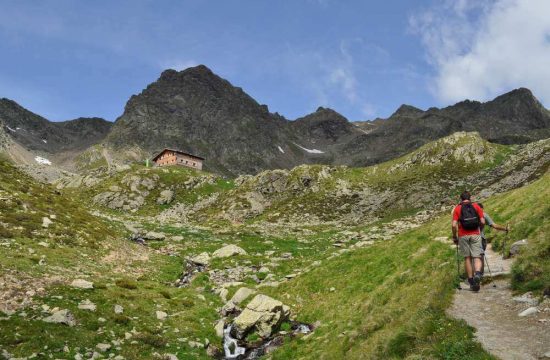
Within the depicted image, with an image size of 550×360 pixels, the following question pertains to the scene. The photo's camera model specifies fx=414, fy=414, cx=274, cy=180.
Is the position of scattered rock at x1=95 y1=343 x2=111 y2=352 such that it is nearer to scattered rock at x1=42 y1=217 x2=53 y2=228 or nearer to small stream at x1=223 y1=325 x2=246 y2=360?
small stream at x1=223 y1=325 x2=246 y2=360

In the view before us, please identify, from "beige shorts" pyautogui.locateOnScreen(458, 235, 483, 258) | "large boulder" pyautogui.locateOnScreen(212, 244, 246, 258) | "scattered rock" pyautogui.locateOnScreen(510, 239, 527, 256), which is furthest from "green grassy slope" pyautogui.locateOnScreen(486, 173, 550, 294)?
"large boulder" pyautogui.locateOnScreen(212, 244, 246, 258)

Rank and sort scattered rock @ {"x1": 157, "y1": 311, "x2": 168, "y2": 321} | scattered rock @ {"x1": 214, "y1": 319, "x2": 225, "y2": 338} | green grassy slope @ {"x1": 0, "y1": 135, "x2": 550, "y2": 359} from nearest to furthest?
green grassy slope @ {"x1": 0, "y1": 135, "x2": 550, "y2": 359} → scattered rock @ {"x1": 214, "y1": 319, "x2": 225, "y2": 338} → scattered rock @ {"x1": 157, "y1": 311, "x2": 168, "y2": 321}

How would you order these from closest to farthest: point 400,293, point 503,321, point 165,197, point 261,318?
point 503,321 < point 400,293 < point 261,318 < point 165,197

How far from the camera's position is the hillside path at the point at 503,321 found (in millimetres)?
10500

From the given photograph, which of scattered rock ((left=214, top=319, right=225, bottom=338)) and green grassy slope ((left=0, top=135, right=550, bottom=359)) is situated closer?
green grassy slope ((left=0, top=135, right=550, bottom=359))

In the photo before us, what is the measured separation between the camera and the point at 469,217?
16422 millimetres

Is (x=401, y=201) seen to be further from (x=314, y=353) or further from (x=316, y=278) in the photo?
(x=314, y=353)

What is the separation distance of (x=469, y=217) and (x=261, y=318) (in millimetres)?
12502

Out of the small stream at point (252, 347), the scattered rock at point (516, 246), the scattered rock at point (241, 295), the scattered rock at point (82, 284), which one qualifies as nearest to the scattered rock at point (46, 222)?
the scattered rock at point (82, 284)

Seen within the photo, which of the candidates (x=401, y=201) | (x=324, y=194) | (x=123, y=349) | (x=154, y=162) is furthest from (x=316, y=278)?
(x=154, y=162)

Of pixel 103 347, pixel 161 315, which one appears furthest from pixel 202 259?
pixel 103 347

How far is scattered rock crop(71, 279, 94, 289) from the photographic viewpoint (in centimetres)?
2402

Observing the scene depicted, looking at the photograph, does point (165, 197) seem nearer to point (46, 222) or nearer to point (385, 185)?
point (385, 185)

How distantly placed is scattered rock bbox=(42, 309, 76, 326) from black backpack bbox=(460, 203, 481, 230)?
18358 millimetres
